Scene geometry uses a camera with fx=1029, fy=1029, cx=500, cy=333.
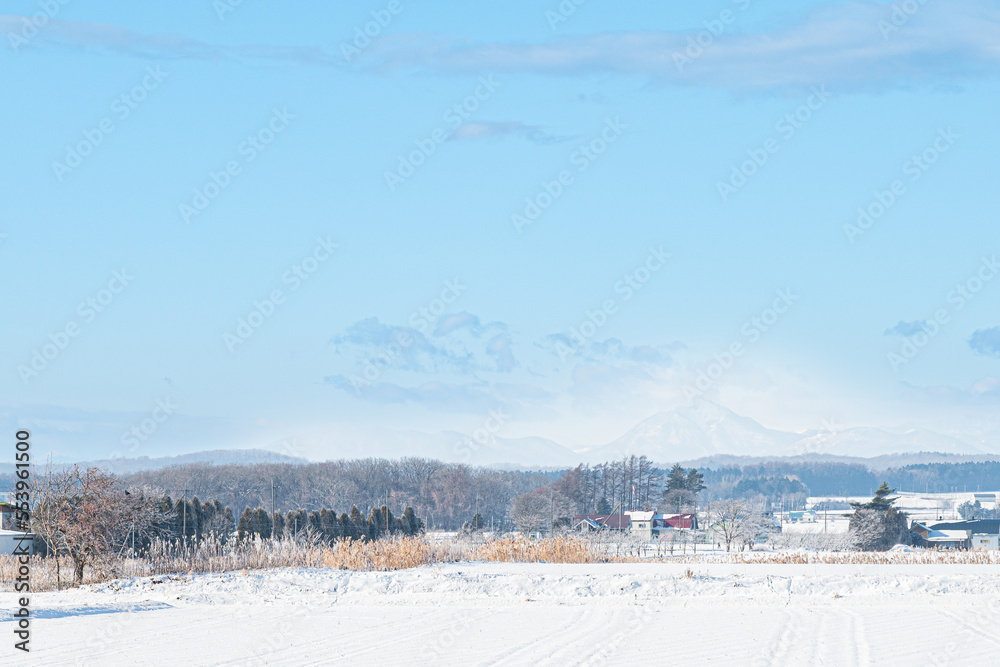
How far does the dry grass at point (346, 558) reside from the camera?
73.0 ft

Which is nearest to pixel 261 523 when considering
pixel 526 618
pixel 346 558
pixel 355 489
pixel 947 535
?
pixel 346 558

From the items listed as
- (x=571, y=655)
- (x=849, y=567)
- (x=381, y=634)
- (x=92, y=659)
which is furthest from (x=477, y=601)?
(x=849, y=567)

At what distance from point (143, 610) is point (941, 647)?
40.9 ft

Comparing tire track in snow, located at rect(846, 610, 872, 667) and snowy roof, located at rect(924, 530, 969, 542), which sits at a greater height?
tire track in snow, located at rect(846, 610, 872, 667)

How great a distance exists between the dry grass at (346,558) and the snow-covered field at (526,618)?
116 centimetres

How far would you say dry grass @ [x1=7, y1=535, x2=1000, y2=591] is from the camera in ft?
73.0

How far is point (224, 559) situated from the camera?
2361 centimetres

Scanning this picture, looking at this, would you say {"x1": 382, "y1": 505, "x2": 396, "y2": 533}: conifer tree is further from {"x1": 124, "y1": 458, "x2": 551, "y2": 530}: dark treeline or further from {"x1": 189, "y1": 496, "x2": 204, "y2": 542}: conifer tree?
{"x1": 124, "y1": 458, "x2": 551, "y2": 530}: dark treeline

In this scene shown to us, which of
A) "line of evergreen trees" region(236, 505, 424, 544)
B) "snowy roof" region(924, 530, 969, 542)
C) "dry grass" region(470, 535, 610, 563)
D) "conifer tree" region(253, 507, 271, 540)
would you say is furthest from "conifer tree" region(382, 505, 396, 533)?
"snowy roof" region(924, 530, 969, 542)

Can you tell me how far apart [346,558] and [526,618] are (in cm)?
853

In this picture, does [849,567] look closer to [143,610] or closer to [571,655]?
[571,655]

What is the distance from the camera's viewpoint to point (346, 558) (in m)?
23.8

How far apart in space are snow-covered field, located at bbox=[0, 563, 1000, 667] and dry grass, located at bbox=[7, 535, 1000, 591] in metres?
1.16

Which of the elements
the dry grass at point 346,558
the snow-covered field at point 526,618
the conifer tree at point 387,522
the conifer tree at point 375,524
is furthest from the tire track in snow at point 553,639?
the conifer tree at point 387,522
